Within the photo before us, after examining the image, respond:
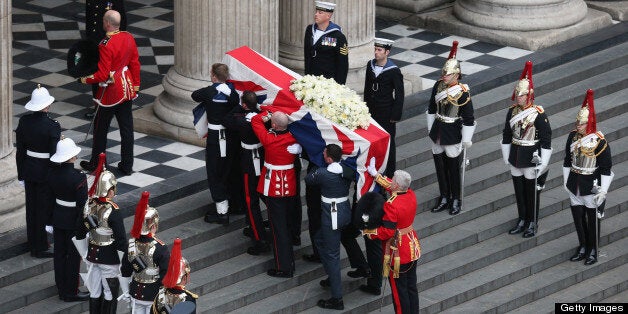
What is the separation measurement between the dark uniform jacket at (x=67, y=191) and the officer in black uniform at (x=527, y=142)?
14.5 ft

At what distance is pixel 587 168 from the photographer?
17.6 m

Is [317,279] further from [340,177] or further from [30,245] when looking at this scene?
[30,245]

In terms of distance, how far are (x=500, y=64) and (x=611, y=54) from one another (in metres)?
1.51

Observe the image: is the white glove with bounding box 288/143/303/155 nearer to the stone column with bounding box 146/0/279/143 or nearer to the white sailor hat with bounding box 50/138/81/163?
the white sailor hat with bounding box 50/138/81/163

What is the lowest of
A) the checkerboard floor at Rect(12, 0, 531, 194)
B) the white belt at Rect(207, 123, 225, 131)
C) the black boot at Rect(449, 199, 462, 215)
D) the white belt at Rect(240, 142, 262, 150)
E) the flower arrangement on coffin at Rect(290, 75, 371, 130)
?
the black boot at Rect(449, 199, 462, 215)

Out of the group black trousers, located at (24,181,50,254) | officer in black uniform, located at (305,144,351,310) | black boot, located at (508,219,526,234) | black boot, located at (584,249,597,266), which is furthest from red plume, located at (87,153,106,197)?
black boot, located at (584,249,597,266)

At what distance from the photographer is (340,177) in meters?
16.5

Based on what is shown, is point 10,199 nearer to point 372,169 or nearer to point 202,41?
point 202,41

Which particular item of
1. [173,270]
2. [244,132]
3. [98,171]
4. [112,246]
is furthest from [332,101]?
[173,270]

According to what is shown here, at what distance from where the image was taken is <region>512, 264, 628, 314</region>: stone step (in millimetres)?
17828

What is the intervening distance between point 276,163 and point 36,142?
7.24ft

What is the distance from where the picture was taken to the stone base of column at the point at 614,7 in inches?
954

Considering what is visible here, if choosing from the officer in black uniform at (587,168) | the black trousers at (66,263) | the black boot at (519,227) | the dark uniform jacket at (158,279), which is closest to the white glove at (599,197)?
the officer in black uniform at (587,168)

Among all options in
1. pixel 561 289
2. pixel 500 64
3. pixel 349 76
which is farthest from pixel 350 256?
pixel 500 64
